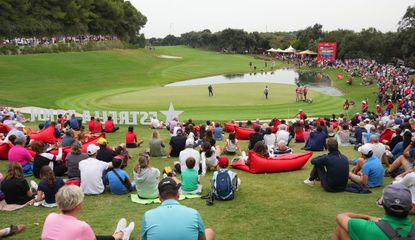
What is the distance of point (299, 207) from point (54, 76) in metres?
55.8

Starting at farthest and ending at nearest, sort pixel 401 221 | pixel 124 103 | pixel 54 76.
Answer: pixel 54 76, pixel 124 103, pixel 401 221

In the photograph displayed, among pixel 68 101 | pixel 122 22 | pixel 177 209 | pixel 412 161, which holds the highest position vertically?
pixel 122 22

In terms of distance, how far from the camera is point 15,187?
983cm

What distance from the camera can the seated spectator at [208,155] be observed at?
13336mm

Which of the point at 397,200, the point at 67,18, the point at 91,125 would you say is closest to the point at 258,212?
the point at 397,200

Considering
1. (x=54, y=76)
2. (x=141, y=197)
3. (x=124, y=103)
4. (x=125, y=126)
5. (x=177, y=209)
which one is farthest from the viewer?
(x=54, y=76)

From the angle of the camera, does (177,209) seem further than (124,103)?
No

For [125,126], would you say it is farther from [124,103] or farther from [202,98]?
[202,98]

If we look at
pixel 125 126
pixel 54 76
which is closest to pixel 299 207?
pixel 125 126

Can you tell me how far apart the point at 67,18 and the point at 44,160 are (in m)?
89.1

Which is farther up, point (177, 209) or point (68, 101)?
point (177, 209)

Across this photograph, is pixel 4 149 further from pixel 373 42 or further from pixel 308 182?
pixel 373 42

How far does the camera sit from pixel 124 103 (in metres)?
38.2

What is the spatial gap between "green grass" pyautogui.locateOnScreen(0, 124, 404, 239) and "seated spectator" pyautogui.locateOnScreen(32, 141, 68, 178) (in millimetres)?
2298
